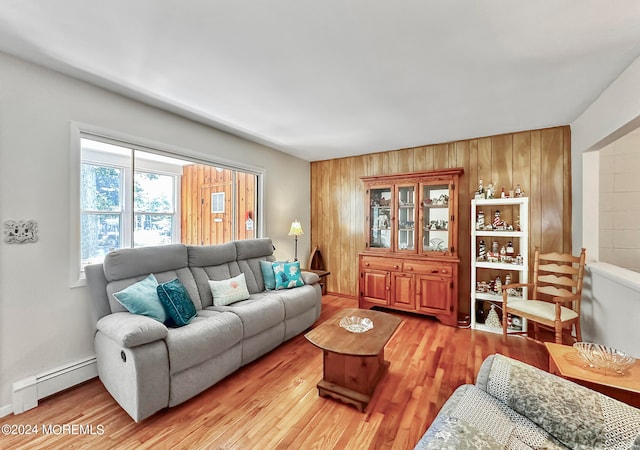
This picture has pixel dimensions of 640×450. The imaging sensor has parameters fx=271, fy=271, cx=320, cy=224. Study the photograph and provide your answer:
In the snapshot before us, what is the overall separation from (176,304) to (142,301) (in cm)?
24

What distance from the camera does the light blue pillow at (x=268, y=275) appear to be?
3385mm

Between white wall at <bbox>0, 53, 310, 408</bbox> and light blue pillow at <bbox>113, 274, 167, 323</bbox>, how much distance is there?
0.47m

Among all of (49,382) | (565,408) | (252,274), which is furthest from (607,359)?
(49,382)

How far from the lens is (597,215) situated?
2.82 meters

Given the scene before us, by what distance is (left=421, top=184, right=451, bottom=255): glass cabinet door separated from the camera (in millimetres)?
3670

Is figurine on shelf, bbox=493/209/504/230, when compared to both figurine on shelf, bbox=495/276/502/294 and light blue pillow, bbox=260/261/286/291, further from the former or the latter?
light blue pillow, bbox=260/261/286/291

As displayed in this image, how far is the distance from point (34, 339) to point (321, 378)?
2.21 metres

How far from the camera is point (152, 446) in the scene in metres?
1.61

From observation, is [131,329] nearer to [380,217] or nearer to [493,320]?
[380,217]

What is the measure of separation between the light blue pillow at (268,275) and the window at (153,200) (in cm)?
77

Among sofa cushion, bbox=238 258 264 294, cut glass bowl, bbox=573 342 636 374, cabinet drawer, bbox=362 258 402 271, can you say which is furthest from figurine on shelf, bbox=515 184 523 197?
sofa cushion, bbox=238 258 264 294

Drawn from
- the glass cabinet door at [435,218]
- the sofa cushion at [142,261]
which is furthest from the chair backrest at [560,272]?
the sofa cushion at [142,261]

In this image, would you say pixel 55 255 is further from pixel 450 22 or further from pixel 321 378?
pixel 450 22

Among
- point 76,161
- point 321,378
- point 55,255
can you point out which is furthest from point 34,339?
point 321,378
